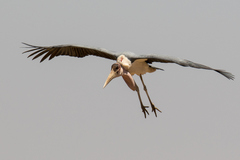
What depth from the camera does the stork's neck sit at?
500 inches

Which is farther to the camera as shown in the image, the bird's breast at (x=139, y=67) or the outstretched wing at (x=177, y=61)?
the bird's breast at (x=139, y=67)

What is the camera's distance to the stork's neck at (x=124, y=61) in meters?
12.7

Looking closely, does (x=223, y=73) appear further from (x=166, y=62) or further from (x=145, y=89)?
(x=145, y=89)

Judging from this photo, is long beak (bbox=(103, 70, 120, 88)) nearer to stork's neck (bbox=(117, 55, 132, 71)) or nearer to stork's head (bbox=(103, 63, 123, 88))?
stork's head (bbox=(103, 63, 123, 88))

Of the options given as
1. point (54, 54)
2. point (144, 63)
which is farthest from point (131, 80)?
point (54, 54)

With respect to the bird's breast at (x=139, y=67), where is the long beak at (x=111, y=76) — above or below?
below

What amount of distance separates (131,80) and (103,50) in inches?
38.7

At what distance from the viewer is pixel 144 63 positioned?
1311cm

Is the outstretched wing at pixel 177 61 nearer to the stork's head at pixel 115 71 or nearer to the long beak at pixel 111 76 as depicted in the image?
the stork's head at pixel 115 71

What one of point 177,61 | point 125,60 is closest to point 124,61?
point 125,60

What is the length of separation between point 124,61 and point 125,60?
0.04m

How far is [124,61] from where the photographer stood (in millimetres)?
12742

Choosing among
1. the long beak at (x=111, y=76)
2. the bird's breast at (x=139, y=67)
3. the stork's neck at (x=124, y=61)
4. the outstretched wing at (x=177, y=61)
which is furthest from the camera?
the bird's breast at (x=139, y=67)

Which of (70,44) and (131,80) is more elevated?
(70,44)
